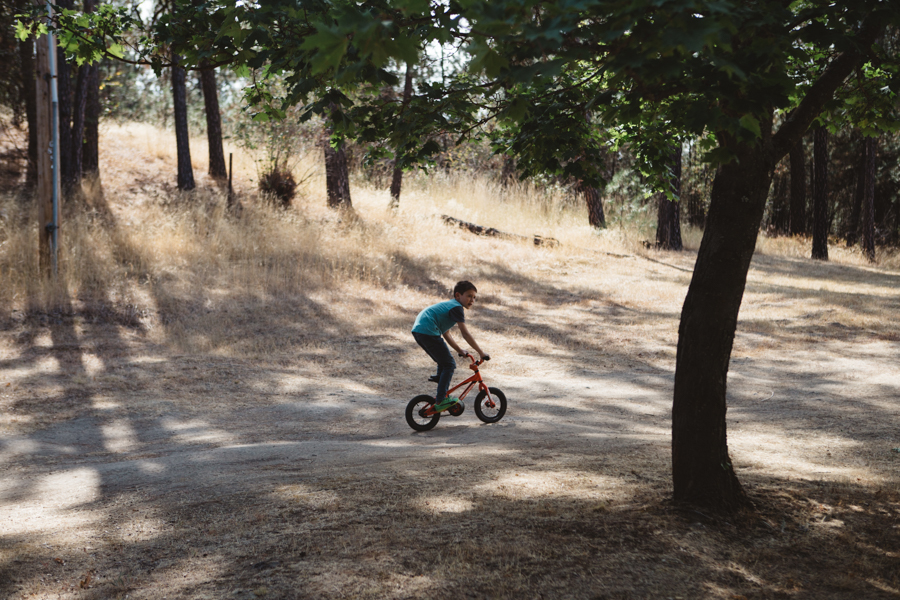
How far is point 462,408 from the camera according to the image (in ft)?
25.9

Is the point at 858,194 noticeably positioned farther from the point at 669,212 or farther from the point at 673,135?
the point at 673,135

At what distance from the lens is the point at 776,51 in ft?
9.34

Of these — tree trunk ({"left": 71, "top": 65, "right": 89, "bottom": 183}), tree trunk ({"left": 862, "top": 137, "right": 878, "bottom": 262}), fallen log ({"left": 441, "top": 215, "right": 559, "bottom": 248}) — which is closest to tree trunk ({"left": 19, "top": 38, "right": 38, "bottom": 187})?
tree trunk ({"left": 71, "top": 65, "right": 89, "bottom": 183})

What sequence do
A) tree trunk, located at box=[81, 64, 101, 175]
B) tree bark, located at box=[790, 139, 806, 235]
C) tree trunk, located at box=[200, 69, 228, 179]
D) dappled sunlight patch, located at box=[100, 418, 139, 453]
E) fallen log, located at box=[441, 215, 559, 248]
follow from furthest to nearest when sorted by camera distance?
tree bark, located at box=[790, 139, 806, 235] → fallen log, located at box=[441, 215, 559, 248] → tree trunk, located at box=[200, 69, 228, 179] → tree trunk, located at box=[81, 64, 101, 175] → dappled sunlight patch, located at box=[100, 418, 139, 453]

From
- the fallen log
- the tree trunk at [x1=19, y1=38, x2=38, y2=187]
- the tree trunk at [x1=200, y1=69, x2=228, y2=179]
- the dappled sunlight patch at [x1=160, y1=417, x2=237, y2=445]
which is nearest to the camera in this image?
the dappled sunlight patch at [x1=160, y1=417, x2=237, y2=445]

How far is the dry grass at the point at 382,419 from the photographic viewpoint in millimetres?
3734

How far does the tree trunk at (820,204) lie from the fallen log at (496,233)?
9.28 meters

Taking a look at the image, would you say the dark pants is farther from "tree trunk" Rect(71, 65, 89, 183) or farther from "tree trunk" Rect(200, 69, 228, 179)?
"tree trunk" Rect(200, 69, 228, 179)

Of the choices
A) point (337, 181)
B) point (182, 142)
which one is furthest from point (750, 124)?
point (182, 142)

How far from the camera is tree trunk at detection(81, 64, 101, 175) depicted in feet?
62.0

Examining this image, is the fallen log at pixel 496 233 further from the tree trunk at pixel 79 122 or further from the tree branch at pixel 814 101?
the tree branch at pixel 814 101

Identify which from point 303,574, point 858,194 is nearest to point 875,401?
point 303,574

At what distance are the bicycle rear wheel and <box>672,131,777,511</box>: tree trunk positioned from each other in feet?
11.6

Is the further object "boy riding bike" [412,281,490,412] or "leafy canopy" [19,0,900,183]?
"boy riding bike" [412,281,490,412]
